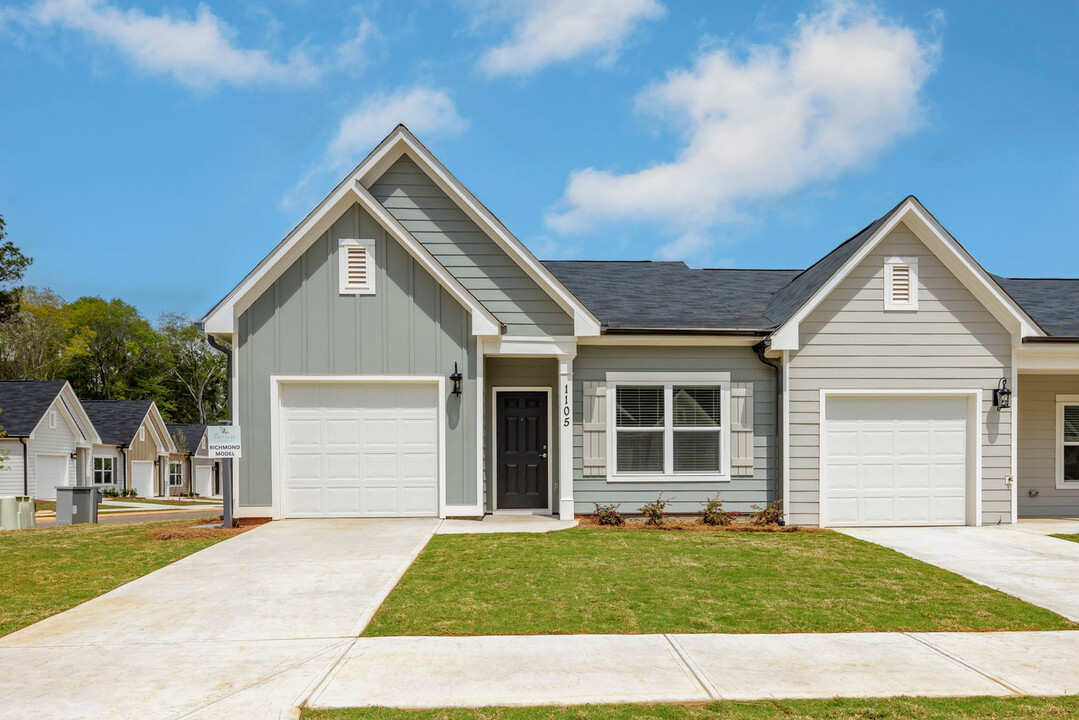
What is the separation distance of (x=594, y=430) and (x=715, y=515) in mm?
2388

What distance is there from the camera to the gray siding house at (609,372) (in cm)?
1174

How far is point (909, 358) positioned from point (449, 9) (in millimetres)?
10150

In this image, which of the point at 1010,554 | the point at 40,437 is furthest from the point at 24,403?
the point at 1010,554

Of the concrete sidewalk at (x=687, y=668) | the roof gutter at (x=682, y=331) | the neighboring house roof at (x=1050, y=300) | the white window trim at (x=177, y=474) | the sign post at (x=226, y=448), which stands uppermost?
the neighboring house roof at (x=1050, y=300)

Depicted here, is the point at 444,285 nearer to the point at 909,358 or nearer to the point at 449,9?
the point at 449,9

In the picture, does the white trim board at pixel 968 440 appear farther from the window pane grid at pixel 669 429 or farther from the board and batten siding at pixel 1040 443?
the board and batten siding at pixel 1040 443

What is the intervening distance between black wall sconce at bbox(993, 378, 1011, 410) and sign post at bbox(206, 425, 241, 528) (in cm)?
1195

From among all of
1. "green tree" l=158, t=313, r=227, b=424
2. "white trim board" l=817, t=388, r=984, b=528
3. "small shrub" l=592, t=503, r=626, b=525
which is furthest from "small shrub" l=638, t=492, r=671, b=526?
"green tree" l=158, t=313, r=227, b=424

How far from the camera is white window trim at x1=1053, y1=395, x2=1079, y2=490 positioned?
45.5 feet

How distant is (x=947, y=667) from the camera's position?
5.34 m

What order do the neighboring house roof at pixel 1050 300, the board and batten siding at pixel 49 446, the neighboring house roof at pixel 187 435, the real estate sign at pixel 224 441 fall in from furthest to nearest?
the neighboring house roof at pixel 187 435, the board and batten siding at pixel 49 446, the neighboring house roof at pixel 1050 300, the real estate sign at pixel 224 441

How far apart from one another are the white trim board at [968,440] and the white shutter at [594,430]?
3.49 metres

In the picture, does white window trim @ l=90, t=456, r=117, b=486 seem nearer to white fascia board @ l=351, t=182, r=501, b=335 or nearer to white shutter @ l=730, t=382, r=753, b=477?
white fascia board @ l=351, t=182, r=501, b=335

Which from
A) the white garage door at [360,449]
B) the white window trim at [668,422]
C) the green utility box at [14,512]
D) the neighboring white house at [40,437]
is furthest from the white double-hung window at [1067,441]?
the neighboring white house at [40,437]
